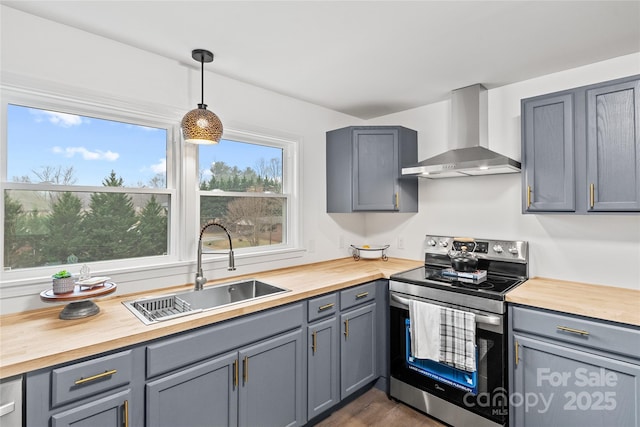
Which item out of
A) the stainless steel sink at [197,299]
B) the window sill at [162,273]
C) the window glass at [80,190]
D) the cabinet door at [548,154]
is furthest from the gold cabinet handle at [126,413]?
the cabinet door at [548,154]

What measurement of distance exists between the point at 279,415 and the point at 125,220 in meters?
1.50

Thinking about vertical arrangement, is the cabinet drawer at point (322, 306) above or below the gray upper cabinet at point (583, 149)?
below

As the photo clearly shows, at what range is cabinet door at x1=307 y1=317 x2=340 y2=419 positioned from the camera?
2.09m

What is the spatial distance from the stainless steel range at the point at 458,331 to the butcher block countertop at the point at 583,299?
0.12 metres

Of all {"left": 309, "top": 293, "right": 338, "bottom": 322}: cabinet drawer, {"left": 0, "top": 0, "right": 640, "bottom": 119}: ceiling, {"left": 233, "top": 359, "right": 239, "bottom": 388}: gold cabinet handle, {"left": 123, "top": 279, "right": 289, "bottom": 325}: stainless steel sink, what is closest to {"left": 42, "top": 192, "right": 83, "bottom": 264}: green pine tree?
{"left": 123, "top": 279, "right": 289, "bottom": 325}: stainless steel sink

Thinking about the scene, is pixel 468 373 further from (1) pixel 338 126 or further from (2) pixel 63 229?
(2) pixel 63 229

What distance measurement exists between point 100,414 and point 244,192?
5.47 feet

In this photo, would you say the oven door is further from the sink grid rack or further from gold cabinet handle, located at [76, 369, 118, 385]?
gold cabinet handle, located at [76, 369, 118, 385]

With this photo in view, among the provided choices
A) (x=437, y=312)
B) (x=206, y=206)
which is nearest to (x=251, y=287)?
(x=206, y=206)

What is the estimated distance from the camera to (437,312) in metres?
2.14

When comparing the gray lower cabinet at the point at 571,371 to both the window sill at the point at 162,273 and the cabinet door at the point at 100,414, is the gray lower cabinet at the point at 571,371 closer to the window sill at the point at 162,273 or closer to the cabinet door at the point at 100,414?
the window sill at the point at 162,273

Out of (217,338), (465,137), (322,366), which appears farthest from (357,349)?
(465,137)

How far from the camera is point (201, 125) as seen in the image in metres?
1.98

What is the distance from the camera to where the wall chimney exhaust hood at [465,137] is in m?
2.43
